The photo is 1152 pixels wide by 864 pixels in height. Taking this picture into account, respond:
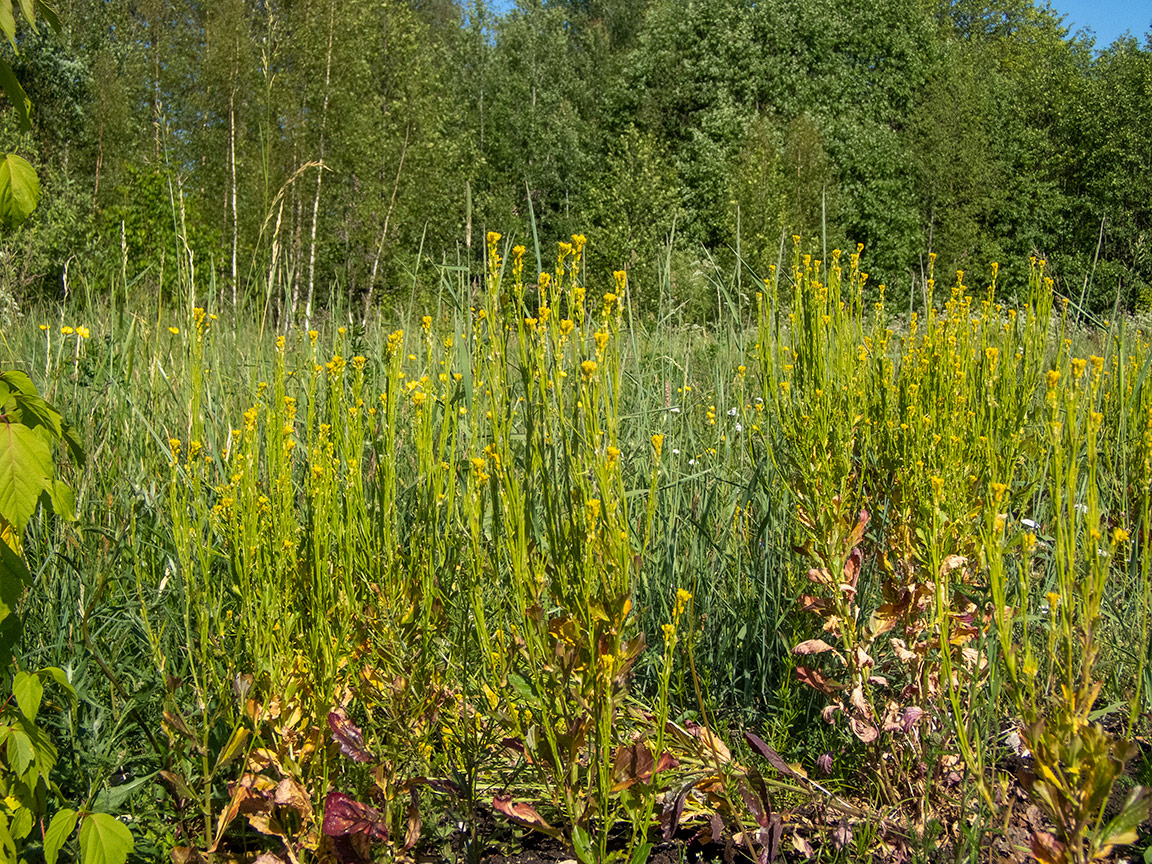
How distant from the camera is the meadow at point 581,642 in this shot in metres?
1.33

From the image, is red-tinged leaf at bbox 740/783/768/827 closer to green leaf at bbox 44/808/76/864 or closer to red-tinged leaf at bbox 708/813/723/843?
red-tinged leaf at bbox 708/813/723/843

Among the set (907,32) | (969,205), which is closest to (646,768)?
(969,205)

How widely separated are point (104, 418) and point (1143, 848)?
292 centimetres

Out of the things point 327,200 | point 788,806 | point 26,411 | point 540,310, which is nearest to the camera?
point 26,411

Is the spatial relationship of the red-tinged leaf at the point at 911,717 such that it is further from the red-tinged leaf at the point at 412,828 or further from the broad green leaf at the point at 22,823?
the broad green leaf at the point at 22,823

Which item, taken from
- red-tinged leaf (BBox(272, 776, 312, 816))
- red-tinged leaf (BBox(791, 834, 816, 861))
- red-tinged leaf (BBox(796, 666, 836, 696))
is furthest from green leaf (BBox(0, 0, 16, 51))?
red-tinged leaf (BBox(791, 834, 816, 861))

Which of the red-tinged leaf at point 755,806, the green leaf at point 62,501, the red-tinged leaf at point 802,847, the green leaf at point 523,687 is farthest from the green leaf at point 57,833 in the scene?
the red-tinged leaf at point 802,847

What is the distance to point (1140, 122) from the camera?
32.9 metres

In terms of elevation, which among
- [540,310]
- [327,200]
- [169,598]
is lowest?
[169,598]

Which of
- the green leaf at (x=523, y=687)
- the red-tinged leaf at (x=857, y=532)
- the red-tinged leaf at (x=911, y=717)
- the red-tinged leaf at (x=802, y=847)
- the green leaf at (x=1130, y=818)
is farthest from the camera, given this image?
the red-tinged leaf at (x=857, y=532)

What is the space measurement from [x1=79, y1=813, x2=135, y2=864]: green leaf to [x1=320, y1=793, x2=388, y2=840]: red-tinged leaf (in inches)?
11.7

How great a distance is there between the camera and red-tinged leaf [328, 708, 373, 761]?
1473 millimetres

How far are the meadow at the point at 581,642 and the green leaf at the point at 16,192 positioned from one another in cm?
23

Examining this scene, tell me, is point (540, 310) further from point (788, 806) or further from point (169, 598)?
point (169, 598)
